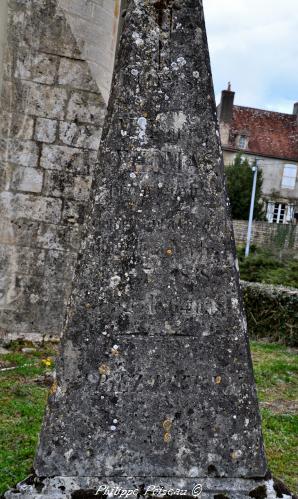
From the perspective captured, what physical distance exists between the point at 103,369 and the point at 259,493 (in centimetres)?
89

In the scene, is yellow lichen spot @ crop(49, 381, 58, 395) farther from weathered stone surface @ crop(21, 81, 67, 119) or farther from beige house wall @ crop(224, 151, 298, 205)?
beige house wall @ crop(224, 151, 298, 205)

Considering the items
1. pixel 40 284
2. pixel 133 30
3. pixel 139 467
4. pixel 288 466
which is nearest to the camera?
pixel 139 467

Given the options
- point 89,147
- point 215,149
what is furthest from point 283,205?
point 215,149

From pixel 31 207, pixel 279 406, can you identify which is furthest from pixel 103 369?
pixel 31 207

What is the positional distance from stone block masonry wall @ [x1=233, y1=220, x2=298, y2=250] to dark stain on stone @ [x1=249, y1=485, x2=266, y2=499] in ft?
86.5

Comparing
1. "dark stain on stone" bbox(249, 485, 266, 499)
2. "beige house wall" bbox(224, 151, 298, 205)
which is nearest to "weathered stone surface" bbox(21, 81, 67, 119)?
"dark stain on stone" bbox(249, 485, 266, 499)

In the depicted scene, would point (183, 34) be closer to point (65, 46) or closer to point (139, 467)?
point (139, 467)

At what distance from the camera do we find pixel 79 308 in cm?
285

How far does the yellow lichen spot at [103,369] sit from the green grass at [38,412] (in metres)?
0.78

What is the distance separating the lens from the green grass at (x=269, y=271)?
57.7ft

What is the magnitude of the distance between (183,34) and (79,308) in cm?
139

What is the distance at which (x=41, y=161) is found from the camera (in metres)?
7.13

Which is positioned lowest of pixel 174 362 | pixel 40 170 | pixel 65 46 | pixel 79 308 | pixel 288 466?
pixel 288 466

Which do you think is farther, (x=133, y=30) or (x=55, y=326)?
(x=55, y=326)
